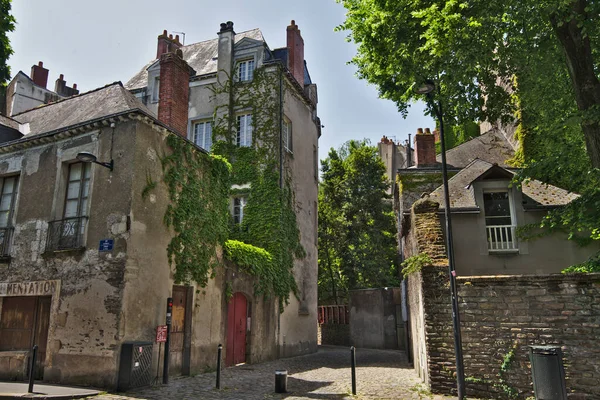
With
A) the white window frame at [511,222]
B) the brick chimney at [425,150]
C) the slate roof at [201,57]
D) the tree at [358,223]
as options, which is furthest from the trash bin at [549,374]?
the tree at [358,223]

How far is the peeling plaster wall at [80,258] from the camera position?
9977 millimetres

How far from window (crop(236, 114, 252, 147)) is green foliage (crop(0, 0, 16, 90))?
8559 mm

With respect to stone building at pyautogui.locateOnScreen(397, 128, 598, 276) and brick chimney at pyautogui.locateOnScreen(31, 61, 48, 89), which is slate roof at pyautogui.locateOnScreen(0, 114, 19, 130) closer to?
stone building at pyautogui.locateOnScreen(397, 128, 598, 276)

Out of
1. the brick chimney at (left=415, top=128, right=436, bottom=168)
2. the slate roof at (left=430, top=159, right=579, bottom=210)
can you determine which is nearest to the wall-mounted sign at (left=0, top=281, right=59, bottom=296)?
the slate roof at (left=430, top=159, right=579, bottom=210)

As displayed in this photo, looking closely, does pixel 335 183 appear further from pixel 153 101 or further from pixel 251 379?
pixel 251 379

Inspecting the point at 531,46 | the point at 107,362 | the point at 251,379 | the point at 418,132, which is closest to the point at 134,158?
the point at 107,362

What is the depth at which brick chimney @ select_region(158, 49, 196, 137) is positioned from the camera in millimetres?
15125

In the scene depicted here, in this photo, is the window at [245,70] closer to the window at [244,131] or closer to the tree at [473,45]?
the window at [244,131]

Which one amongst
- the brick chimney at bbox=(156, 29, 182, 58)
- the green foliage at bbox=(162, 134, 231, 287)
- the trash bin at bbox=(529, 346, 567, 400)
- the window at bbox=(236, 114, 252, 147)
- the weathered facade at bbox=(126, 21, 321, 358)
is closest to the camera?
the trash bin at bbox=(529, 346, 567, 400)

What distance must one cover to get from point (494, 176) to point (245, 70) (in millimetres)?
11450

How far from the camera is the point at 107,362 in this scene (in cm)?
973

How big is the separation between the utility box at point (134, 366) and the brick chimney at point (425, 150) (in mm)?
15095

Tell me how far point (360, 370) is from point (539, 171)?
7.62m

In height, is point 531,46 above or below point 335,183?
below
